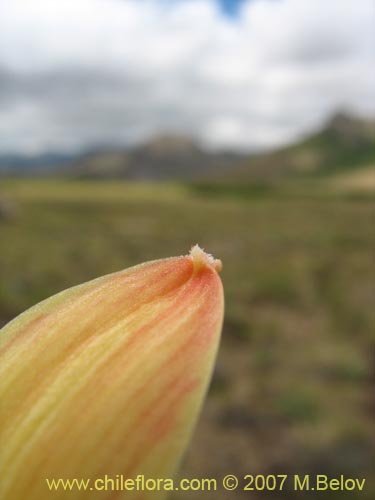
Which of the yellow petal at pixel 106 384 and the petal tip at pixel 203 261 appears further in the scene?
the petal tip at pixel 203 261

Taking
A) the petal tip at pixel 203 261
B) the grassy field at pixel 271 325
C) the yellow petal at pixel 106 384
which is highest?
the petal tip at pixel 203 261

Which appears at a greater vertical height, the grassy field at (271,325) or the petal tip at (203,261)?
the petal tip at (203,261)

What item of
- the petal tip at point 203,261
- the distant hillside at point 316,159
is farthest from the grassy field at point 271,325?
the distant hillside at point 316,159

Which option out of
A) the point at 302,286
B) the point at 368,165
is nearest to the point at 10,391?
the point at 302,286

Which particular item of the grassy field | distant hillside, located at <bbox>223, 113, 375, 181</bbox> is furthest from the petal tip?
distant hillside, located at <bbox>223, 113, 375, 181</bbox>

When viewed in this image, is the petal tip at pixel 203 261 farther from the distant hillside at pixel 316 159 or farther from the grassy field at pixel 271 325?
the distant hillside at pixel 316 159

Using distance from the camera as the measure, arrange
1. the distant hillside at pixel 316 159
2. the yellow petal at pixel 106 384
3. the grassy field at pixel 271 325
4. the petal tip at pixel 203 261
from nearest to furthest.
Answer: the yellow petal at pixel 106 384
the petal tip at pixel 203 261
the grassy field at pixel 271 325
the distant hillside at pixel 316 159
